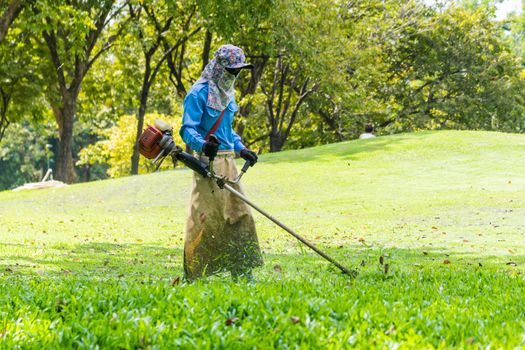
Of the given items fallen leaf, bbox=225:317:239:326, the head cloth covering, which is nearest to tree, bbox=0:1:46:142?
the head cloth covering

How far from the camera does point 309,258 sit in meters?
10.9

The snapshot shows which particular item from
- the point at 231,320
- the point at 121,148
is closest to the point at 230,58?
the point at 231,320

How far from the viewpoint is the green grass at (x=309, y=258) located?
177 inches

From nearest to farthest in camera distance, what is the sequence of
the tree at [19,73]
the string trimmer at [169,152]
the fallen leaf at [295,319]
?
the fallen leaf at [295,319], the string trimmer at [169,152], the tree at [19,73]

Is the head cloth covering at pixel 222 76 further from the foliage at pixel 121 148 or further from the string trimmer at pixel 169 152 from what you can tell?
the foliage at pixel 121 148

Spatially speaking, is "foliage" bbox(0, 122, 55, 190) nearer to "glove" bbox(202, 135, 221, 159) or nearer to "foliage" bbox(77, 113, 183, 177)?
"foliage" bbox(77, 113, 183, 177)

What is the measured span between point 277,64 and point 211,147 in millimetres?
33054

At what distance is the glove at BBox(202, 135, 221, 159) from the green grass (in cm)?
114

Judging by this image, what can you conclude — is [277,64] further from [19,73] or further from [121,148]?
[121,148]

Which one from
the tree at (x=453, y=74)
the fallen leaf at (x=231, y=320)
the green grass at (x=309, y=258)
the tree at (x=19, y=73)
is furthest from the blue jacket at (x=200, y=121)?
the tree at (x=453, y=74)

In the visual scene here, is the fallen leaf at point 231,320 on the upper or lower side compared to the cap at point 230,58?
lower

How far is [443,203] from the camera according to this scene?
63.8ft

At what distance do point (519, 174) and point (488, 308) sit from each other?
66.2 feet

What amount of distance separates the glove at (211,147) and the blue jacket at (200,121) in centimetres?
13
